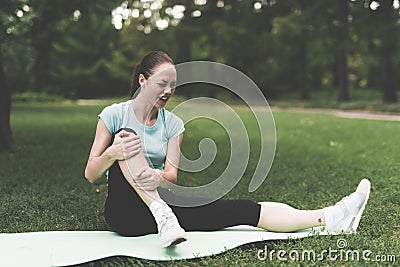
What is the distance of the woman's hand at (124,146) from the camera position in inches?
124

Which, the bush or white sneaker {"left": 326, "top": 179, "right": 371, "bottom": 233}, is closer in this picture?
white sneaker {"left": 326, "top": 179, "right": 371, "bottom": 233}

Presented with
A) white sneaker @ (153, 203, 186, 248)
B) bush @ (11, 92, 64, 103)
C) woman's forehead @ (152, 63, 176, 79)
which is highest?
bush @ (11, 92, 64, 103)

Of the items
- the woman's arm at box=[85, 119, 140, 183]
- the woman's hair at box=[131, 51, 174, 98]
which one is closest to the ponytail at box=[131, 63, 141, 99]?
the woman's hair at box=[131, 51, 174, 98]

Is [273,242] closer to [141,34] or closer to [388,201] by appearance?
[388,201]

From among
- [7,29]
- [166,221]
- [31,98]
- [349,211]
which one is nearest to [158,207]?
[166,221]

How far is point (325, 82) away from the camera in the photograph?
32938mm

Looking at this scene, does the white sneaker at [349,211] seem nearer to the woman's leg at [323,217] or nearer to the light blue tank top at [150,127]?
the woman's leg at [323,217]

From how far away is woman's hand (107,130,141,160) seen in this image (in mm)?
3158

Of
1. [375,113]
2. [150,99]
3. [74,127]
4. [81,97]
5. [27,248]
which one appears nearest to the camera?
[27,248]

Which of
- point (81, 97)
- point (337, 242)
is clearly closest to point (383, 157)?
point (337, 242)

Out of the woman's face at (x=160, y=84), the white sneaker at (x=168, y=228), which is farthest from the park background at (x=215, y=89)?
the woman's face at (x=160, y=84)

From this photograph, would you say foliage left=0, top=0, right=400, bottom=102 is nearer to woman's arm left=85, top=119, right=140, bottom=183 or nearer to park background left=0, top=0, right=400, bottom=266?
park background left=0, top=0, right=400, bottom=266

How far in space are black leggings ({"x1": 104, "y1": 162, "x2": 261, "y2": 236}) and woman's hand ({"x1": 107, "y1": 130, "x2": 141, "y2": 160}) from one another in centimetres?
16

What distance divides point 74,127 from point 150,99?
8549 millimetres
